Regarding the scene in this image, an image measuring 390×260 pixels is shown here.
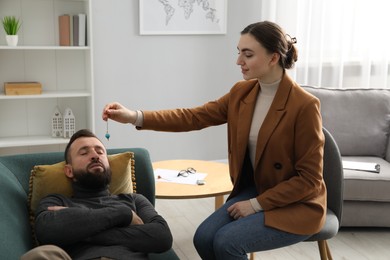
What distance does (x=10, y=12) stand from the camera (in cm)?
369

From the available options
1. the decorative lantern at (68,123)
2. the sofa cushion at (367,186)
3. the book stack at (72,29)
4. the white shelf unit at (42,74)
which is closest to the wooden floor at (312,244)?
the sofa cushion at (367,186)

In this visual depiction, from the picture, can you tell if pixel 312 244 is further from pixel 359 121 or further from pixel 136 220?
pixel 136 220

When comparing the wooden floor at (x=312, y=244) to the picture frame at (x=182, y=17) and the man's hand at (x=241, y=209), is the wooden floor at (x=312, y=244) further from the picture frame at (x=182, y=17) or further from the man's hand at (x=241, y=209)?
the picture frame at (x=182, y=17)

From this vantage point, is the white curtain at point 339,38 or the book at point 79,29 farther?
the white curtain at point 339,38

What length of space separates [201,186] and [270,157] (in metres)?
0.78

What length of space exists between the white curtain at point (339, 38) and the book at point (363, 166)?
131 centimetres

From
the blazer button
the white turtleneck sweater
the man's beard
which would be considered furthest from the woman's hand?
the blazer button

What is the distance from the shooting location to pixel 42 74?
3.89 m

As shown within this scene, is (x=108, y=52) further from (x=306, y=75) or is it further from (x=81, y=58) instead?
(x=306, y=75)

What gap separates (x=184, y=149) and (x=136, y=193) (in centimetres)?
230

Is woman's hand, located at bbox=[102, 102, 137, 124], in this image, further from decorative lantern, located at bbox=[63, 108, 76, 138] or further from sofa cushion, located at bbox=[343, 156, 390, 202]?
decorative lantern, located at bbox=[63, 108, 76, 138]

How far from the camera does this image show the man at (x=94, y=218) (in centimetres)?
180

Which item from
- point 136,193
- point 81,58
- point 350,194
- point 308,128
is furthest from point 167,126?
point 81,58

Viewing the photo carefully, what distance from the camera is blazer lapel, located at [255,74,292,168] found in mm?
1995
